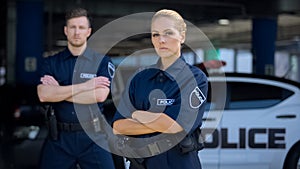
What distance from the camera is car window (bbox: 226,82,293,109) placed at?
7.05 metres

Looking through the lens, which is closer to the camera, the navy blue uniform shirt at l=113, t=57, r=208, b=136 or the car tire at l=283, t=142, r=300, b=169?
the navy blue uniform shirt at l=113, t=57, r=208, b=136

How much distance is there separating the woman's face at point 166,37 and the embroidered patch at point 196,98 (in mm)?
249

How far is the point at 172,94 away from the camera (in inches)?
133

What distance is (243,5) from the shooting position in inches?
669

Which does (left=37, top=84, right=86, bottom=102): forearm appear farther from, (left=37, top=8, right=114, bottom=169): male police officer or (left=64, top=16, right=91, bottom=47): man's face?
(left=64, top=16, right=91, bottom=47): man's face

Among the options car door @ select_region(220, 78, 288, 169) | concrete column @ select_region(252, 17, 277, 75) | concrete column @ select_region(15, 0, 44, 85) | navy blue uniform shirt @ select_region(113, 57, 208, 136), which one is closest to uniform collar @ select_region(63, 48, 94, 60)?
navy blue uniform shirt @ select_region(113, 57, 208, 136)

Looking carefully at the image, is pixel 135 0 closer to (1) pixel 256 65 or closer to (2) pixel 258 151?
(1) pixel 256 65

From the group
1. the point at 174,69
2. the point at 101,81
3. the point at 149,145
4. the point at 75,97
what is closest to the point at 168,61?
the point at 174,69

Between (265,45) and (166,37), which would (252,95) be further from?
(265,45)

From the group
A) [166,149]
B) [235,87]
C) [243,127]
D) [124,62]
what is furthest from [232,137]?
[166,149]

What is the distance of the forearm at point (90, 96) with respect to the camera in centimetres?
423

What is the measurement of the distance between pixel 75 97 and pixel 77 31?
46 cm

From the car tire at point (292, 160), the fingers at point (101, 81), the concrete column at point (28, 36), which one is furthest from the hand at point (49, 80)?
the concrete column at point (28, 36)

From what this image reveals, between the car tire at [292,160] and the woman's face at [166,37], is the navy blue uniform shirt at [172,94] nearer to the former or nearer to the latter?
the woman's face at [166,37]
